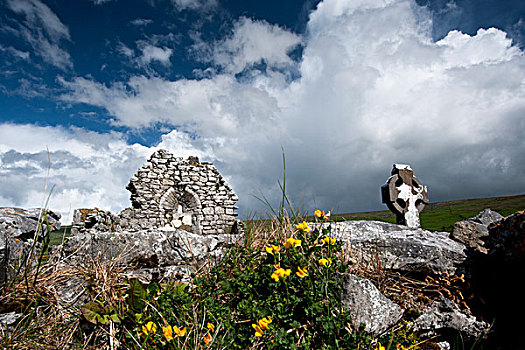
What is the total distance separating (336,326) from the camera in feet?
8.02

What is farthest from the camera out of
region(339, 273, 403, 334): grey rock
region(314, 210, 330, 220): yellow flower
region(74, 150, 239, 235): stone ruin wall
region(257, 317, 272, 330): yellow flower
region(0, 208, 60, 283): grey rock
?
region(74, 150, 239, 235): stone ruin wall

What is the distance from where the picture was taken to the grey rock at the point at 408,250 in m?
3.46

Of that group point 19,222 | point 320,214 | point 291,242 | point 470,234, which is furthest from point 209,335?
point 19,222

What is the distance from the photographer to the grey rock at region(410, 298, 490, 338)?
304 cm

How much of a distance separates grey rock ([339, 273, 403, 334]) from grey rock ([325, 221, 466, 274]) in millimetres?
667

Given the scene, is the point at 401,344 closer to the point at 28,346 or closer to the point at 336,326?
the point at 336,326

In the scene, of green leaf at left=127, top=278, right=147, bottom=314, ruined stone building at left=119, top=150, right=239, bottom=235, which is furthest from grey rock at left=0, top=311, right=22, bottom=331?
ruined stone building at left=119, top=150, right=239, bottom=235

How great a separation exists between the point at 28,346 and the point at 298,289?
2.41 m

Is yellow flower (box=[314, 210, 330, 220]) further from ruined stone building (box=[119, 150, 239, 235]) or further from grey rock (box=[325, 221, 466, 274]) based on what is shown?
ruined stone building (box=[119, 150, 239, 235])

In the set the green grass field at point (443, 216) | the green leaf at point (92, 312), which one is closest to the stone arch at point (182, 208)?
the green grass field at point (443, 216)

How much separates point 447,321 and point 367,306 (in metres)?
1.13

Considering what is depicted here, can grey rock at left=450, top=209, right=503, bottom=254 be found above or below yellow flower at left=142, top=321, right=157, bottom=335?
above

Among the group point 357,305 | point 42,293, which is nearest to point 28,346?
point 42,293

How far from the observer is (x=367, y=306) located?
269 centimetres
